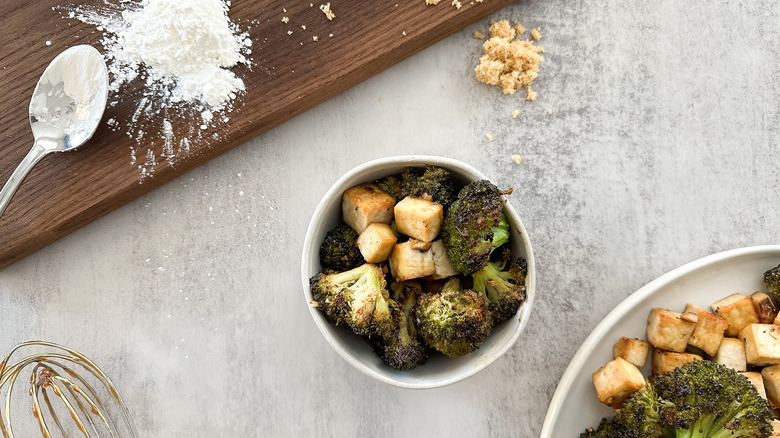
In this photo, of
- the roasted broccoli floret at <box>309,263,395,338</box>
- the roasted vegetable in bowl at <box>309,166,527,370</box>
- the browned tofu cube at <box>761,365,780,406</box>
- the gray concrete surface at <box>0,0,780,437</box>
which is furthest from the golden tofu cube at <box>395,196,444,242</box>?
the browned tofu cube at <box>761,365,780,406</box>

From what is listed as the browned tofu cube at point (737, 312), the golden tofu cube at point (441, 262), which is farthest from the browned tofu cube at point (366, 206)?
the browned tofu cube at point (737, 312)

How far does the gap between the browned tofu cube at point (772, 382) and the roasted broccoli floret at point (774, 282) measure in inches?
5.7

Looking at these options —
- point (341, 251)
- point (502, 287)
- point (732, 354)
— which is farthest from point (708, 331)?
point (341, 251)

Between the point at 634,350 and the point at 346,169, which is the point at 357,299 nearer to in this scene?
the point at 346,169

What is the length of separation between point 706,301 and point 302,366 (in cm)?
97

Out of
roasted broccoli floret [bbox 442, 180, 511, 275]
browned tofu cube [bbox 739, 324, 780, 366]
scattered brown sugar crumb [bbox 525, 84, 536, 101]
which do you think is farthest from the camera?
scattered brown sugar crumb [bbox 525, 84, 536, 101]

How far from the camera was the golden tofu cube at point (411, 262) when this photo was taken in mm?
1166

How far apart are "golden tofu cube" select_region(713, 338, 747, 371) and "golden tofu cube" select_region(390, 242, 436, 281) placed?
675 mm

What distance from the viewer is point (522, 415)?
1.45 metres

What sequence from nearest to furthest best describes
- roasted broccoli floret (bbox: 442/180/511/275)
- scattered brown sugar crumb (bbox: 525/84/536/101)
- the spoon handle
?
roasted broccoli floret (bbox: 442/180/511/275)
the spoon handle
scattered brown sugar crumb (bbox: 525/84/536/101)

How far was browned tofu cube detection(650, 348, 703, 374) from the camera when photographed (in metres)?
1.26

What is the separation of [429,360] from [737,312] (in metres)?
0.69

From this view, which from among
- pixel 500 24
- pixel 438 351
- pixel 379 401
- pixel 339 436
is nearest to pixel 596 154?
pixel 500 24

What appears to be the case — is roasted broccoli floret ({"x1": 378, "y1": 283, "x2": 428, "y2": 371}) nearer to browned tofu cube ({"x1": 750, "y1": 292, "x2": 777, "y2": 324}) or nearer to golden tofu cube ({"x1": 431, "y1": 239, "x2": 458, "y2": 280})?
golden tofu cube ({"x1": 431, "y1": 239, "x2": 458, "y2": 280})
